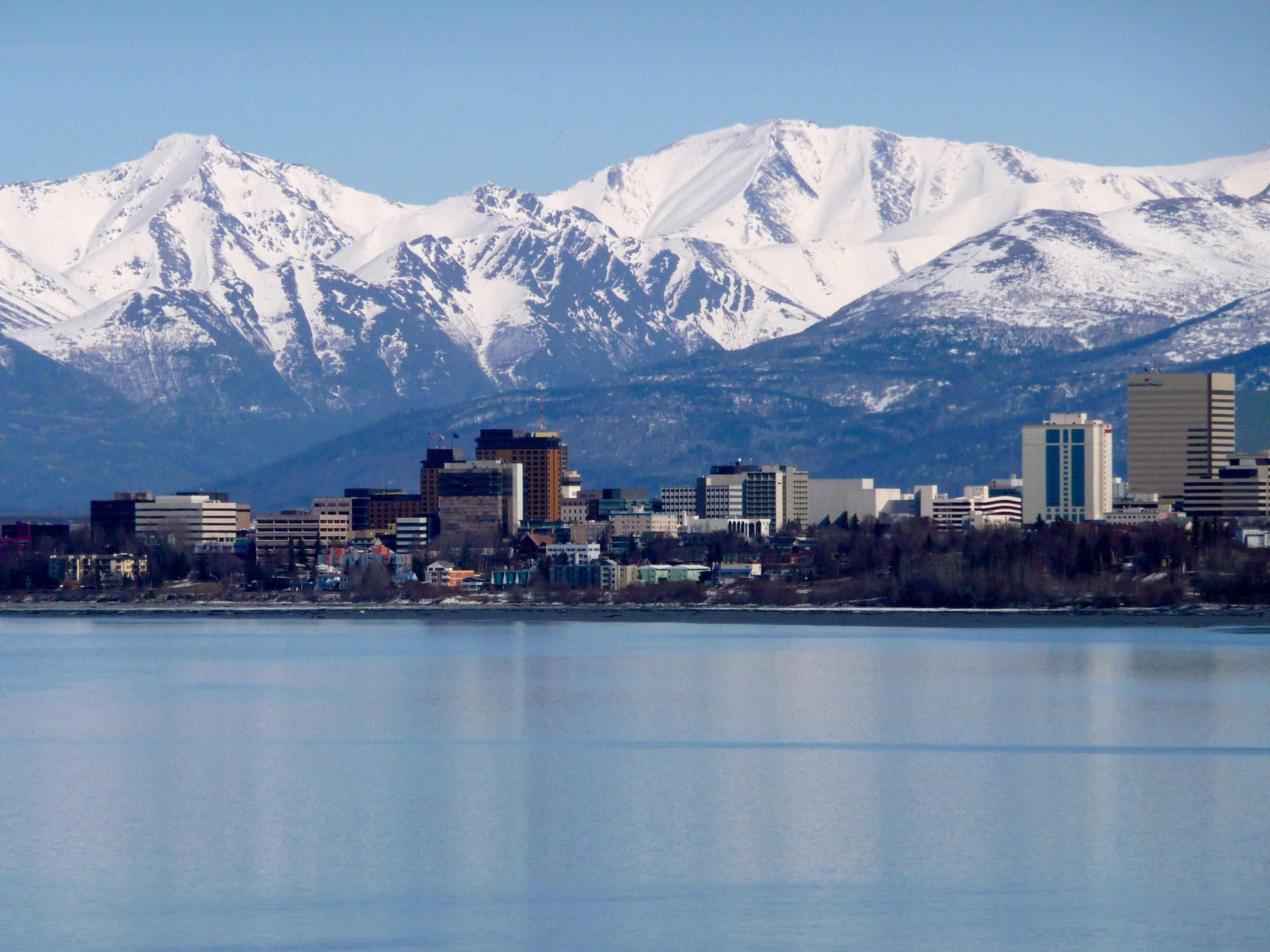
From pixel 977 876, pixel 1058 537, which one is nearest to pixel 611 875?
pixel 977 876

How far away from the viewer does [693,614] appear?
150 m

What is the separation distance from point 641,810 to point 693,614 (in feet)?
335

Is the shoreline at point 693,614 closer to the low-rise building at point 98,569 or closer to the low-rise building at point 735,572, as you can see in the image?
the low-rise building at point 98,569

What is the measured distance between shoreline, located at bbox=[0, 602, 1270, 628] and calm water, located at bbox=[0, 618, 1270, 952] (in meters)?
42.4

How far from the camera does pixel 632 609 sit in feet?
518

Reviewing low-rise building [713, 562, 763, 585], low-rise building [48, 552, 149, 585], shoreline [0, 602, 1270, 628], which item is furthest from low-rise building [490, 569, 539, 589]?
low-rise building [48, 552, 149, 585]

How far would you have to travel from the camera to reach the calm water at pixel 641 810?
122ft

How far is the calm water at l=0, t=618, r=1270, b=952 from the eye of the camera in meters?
37.3

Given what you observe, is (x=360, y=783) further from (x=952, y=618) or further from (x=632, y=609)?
(x=632, y=609)

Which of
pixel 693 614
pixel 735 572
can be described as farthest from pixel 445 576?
pixel 693 614

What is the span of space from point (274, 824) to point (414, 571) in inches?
5696

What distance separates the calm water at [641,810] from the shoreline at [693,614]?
42.4m

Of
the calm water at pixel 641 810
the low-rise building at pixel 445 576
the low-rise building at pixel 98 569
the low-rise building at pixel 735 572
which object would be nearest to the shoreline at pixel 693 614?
the low-rise building at pixel 98 569

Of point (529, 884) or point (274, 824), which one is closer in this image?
point (529, 884)
